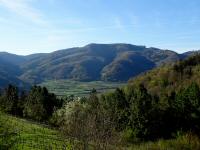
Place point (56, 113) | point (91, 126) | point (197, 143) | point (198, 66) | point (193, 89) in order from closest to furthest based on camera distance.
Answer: point (91, 126)
point (197, 143)
point (193, 89)
point (56, 113)
point (198, 66)

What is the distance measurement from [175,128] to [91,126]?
195 feet

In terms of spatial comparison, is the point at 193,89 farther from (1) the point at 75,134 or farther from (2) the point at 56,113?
(1) the point at 75,134

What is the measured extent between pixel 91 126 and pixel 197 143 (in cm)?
4753

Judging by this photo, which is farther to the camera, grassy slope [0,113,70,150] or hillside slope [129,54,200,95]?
hillside slope [129,54,200,95]

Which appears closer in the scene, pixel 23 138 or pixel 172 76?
pixel 23 138

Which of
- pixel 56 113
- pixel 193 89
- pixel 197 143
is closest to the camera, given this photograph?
pixel 197 143

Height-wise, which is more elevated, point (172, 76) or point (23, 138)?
point (172, 76)

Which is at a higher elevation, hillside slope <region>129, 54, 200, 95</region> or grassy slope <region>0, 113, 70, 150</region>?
hillside slope <region>129, 54, 200, 95</region>

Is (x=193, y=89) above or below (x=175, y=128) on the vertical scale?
above

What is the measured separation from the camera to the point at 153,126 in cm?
7675

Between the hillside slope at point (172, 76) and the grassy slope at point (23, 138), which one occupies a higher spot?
the hillside slope at point (172, 76)

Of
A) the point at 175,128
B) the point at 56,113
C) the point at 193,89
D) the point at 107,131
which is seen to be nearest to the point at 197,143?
the point at 175,128

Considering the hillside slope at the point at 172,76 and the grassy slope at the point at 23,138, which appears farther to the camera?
the hillside slope at the point at 172,76

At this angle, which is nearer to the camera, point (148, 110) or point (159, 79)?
point (148, 110)
